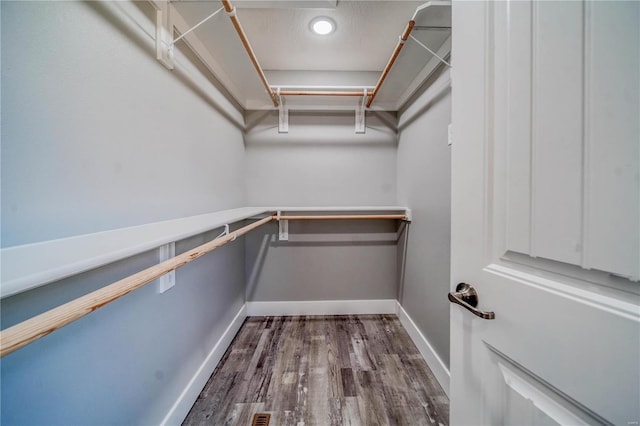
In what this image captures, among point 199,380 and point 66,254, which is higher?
point 66,254

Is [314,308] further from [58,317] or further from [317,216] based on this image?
[58,317]

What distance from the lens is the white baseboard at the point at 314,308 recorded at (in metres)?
2.08

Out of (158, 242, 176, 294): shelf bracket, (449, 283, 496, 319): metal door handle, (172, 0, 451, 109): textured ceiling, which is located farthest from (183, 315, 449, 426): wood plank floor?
(172, 0, 451, 109): textured ceiling

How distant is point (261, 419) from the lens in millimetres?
1107

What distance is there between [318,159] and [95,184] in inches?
62.5

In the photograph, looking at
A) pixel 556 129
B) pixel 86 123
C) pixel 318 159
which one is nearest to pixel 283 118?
pixel 318 159

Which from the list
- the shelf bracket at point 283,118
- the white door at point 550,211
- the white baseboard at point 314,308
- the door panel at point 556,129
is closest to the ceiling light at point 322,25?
the shelf bracket at point 283,118

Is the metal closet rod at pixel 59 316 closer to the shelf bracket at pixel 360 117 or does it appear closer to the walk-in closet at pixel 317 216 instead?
the walk-in closet at pixel 317 216

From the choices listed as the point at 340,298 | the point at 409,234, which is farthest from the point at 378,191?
the point at 340,298

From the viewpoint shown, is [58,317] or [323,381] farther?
[323,381]

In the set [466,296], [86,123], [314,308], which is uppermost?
[86,123]

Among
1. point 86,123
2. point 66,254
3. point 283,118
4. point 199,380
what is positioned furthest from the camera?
point 283,118

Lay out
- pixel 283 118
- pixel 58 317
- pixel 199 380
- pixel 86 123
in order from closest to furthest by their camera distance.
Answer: pixel 58 317 → pixel 86 123 → pixel 199 380 → pixel 283 118

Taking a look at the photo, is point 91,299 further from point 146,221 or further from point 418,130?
point 418,130
